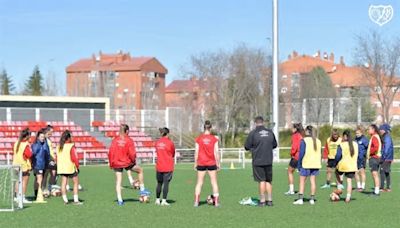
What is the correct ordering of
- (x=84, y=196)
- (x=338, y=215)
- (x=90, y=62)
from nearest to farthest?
(x=338, y=215) < (x=84, y=196) < (x=90, y=62)

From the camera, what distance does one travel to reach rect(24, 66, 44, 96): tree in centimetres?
10693

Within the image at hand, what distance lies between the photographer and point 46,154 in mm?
17969

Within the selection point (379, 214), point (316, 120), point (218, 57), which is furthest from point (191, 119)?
point (379, 214)

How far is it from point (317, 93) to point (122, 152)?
62.1m

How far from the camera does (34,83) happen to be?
365 ft

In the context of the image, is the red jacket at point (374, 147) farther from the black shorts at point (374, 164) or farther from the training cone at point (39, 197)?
the training cone at point (39, 197)

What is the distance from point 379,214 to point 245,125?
60820 mm

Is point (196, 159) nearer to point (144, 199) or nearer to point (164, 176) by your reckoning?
point (164, 176)

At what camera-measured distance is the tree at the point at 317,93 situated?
75312 millimetres

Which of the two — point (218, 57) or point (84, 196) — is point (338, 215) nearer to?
point (84, 196)

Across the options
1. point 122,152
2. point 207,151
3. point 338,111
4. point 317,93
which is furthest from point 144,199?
point 317,93

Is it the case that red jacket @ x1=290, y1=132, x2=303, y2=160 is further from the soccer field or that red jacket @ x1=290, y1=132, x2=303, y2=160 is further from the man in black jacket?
the man in black jacket

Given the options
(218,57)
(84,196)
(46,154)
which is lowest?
(84,196)

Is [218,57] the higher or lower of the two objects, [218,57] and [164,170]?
the higher
